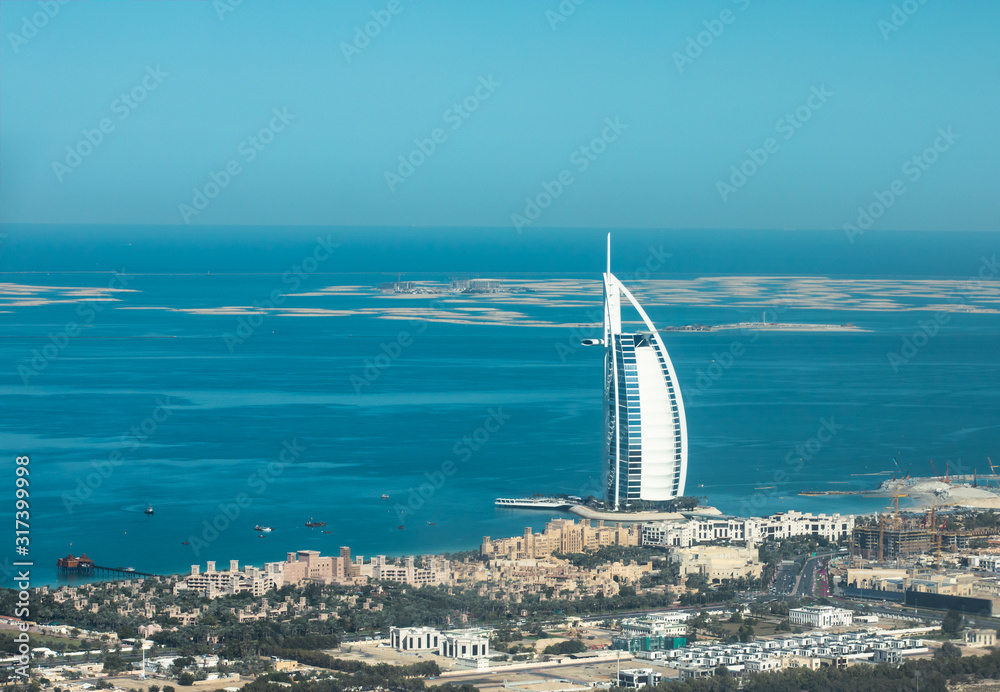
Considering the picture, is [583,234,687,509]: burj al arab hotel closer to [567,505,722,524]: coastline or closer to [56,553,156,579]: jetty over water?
[567,505,722,524]: coastline

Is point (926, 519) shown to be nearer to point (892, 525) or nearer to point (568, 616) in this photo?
point (892, 525)

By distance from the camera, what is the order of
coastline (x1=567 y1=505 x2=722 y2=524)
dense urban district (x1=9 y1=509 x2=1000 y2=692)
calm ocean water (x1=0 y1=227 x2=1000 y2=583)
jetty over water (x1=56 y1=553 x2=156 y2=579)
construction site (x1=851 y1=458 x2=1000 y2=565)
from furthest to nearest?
1. calm ocean water (x1=0 y1=227 x2=1000 y2=583)
2. coastline (x1=567 y1=505 x2=722 y2=524)
3. construction site (x1=851 y1=458 x2=1000 y2=565)
4. jetty over water (x1=56 y1=553 x2=156 y2=579)
5. dense urban district (x1=9 y1=509 x2=1000 y2=692)

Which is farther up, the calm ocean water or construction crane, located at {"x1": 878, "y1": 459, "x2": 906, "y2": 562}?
the calm ocean water

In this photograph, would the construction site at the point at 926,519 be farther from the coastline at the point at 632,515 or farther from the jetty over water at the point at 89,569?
the jetty over water at the point at 89,569

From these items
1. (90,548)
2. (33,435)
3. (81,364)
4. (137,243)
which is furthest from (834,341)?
(137,243)

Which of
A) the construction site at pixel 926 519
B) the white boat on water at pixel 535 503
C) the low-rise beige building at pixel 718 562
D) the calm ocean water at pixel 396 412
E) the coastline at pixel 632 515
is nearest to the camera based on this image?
the low-rise beige building at pixel 718 562

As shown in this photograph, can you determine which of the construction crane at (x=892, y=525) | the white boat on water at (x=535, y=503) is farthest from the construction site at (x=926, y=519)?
the white boat on water at (x=535, y=503)

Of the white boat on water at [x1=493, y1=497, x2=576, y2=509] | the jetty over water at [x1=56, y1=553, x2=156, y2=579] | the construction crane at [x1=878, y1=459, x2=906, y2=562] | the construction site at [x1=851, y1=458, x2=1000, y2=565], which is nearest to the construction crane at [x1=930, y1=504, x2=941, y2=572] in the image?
the construction site at [x1=851, y1=458, x2=1000, y2=565]
